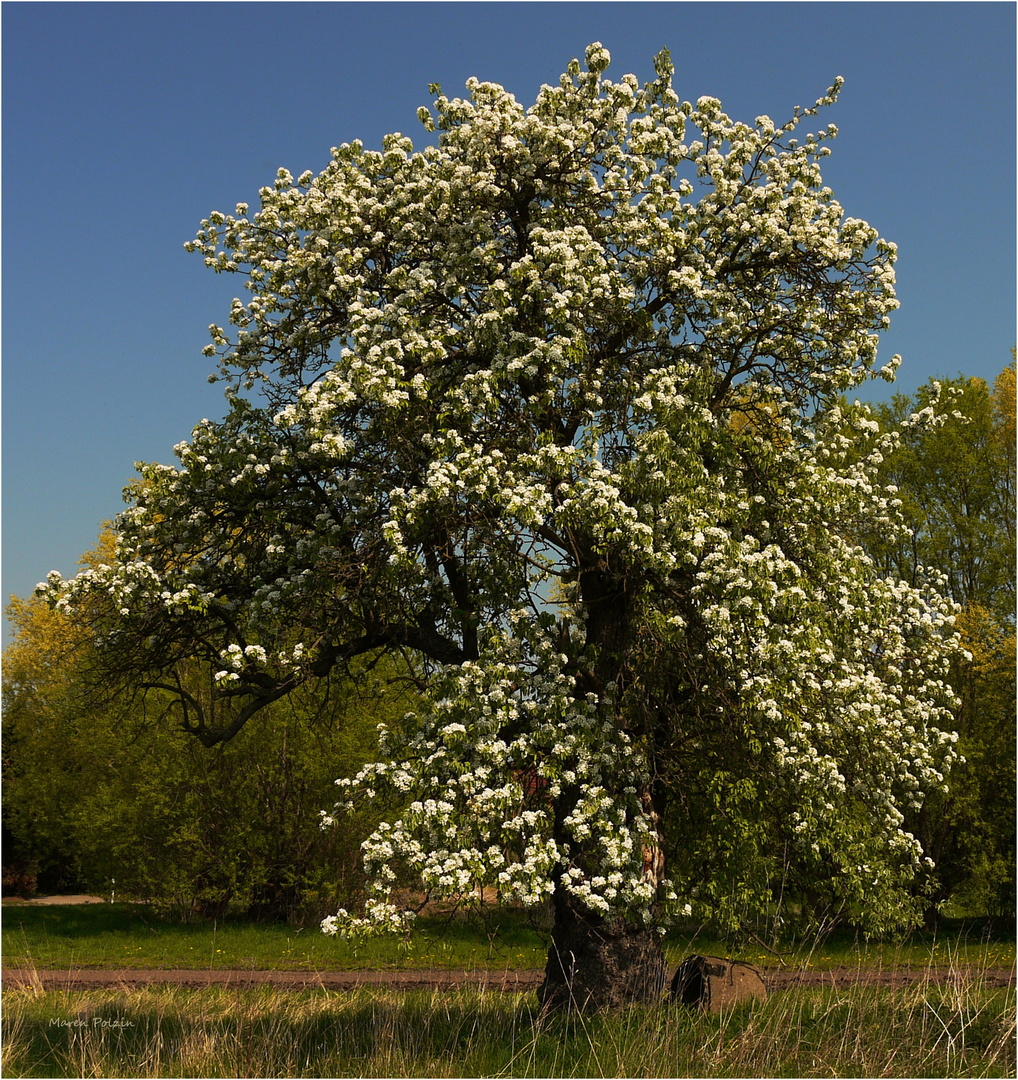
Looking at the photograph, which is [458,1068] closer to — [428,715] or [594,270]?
[428,715]

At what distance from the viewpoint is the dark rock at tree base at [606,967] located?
1059 centimetres

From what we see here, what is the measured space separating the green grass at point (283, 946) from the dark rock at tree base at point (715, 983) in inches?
261

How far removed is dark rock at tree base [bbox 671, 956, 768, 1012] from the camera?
1109 centimetres

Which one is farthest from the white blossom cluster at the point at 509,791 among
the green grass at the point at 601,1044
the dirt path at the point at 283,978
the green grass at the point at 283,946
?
the green grass at the point at 283,946

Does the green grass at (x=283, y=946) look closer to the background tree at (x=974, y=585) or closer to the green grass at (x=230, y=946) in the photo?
the green grass at (x=230, y=946)

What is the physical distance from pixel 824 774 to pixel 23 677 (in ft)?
131

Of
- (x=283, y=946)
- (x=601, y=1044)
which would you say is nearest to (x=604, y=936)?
(x=601, y=1044)

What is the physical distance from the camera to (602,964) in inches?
421

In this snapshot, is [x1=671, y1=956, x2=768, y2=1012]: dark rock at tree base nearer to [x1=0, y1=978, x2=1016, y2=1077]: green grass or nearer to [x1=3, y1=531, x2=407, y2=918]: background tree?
[x1=0, y1=978, x2=1016, y2=1077]: green grass

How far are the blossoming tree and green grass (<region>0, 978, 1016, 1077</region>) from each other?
35.3 inches

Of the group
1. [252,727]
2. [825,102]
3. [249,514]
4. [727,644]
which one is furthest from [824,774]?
[252,727]

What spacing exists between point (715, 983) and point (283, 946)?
1583cm

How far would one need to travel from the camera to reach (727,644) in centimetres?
944

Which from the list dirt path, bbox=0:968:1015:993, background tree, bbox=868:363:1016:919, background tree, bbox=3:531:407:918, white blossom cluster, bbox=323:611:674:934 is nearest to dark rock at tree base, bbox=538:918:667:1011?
white blossom cluster, bbox=323:611:674:934
